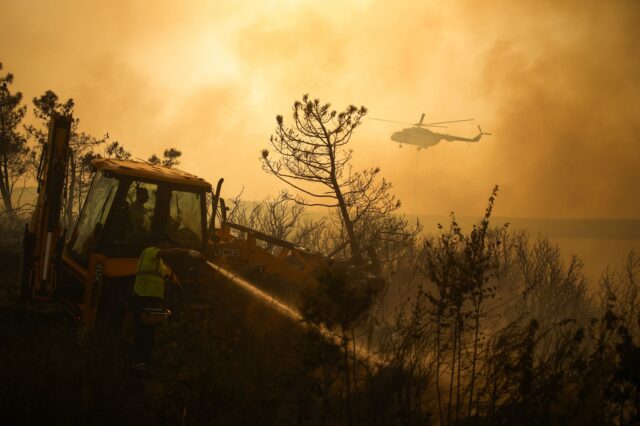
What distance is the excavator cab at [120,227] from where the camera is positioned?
22.6 feet

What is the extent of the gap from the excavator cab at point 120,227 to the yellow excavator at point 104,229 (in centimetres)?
1

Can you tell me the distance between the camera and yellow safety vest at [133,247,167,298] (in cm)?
596

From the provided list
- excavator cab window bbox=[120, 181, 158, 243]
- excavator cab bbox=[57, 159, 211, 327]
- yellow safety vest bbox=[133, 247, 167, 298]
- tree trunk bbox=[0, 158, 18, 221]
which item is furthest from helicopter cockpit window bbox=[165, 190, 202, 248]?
tree trunk bbox=[0, 158, 18, 221]

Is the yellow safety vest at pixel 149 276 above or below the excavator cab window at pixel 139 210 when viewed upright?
below

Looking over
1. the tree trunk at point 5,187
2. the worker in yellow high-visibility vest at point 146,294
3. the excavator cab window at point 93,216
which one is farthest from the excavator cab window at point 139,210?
the tree trunk at point 5,187

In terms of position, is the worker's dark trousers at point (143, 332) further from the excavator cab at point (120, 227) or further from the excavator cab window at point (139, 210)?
the excavator cab window at point (139, 210)

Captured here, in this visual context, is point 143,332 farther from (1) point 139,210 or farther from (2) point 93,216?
(2) point 93,216

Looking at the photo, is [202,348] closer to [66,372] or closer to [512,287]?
[66,372]

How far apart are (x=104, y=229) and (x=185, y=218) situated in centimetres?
129

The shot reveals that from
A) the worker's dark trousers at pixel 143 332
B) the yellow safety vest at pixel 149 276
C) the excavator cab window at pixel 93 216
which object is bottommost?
the worker's dark trousers at pixel 143 332

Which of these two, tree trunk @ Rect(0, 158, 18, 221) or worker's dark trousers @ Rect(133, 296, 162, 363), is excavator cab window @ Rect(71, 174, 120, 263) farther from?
tree trunk @ Rect(0, 158, 18, 221)

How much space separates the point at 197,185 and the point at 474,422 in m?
5.59

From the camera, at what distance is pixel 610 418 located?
3650mm

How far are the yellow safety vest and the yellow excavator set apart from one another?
1081 millimetres
